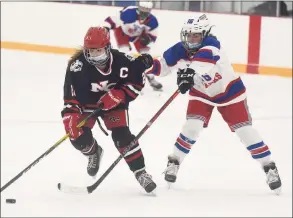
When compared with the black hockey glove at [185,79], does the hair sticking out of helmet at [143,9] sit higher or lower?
higher

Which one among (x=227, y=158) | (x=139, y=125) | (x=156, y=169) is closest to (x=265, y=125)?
(x=227, y=158)

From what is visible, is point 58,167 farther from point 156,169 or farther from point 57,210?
point 57,210

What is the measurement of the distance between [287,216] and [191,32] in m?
1.60

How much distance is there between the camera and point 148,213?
249 cm

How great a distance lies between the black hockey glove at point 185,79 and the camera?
1.63 m

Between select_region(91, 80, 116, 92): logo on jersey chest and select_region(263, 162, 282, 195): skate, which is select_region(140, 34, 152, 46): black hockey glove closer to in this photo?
select_region(263, 162, 282, 195): skate

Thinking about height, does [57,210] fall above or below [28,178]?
above

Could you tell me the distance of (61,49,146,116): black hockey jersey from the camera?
1.70m

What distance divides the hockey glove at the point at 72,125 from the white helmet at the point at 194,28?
57 centimetres

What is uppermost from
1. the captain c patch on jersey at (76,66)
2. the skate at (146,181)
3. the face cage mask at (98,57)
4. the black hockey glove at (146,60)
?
the face cage mask at (98,57)

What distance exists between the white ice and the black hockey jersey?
76 cm

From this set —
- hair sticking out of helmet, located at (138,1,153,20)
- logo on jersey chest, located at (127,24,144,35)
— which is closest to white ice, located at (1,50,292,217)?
logo on jersey chest, located at (127,24,144,35)

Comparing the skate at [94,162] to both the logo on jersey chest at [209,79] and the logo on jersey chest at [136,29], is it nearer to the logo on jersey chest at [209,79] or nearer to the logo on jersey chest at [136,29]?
the logo on jersey chest at [209,79]

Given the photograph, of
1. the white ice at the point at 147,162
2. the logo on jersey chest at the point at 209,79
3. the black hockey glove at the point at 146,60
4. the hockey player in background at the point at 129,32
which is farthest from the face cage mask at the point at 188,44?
the hockey player in background at the point at 129,32
